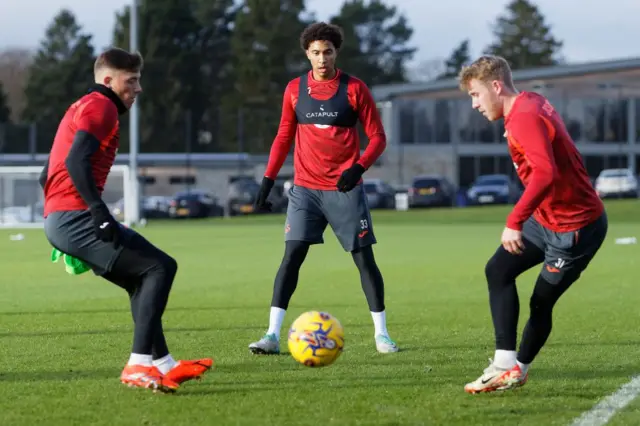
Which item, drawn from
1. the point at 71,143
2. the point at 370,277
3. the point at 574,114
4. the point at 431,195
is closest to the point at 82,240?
the point at 71,143

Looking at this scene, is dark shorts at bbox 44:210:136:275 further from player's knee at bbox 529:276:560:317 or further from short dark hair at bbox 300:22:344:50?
short dark hair at bbox 300:22:344:50

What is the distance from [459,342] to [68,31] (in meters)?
76.1

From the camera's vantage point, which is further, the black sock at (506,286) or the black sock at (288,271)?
the black sock at (288,271)

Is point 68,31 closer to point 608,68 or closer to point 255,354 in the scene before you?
point 608,68

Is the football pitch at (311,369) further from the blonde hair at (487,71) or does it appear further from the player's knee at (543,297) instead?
the blonde hair at (487,71)

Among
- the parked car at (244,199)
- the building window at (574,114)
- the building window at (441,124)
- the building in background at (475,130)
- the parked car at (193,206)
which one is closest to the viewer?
the parked car at (244,199)

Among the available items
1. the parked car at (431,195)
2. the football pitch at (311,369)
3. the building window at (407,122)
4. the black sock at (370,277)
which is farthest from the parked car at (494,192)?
the black sock at (370,277)

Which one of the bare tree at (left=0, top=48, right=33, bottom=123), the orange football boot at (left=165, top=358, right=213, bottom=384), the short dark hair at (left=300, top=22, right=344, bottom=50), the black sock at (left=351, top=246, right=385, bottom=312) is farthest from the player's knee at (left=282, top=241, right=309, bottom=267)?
the bare tree at (left=0, top=48, right=33, bottom=123)

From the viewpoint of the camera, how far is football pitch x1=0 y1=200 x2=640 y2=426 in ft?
20.2

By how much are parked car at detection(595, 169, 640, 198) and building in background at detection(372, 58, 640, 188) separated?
31.8ft

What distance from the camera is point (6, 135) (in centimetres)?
5834

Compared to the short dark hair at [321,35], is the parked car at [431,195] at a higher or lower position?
lower

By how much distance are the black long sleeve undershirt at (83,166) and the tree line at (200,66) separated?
6392cm

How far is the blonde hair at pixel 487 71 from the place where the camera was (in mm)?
6449
